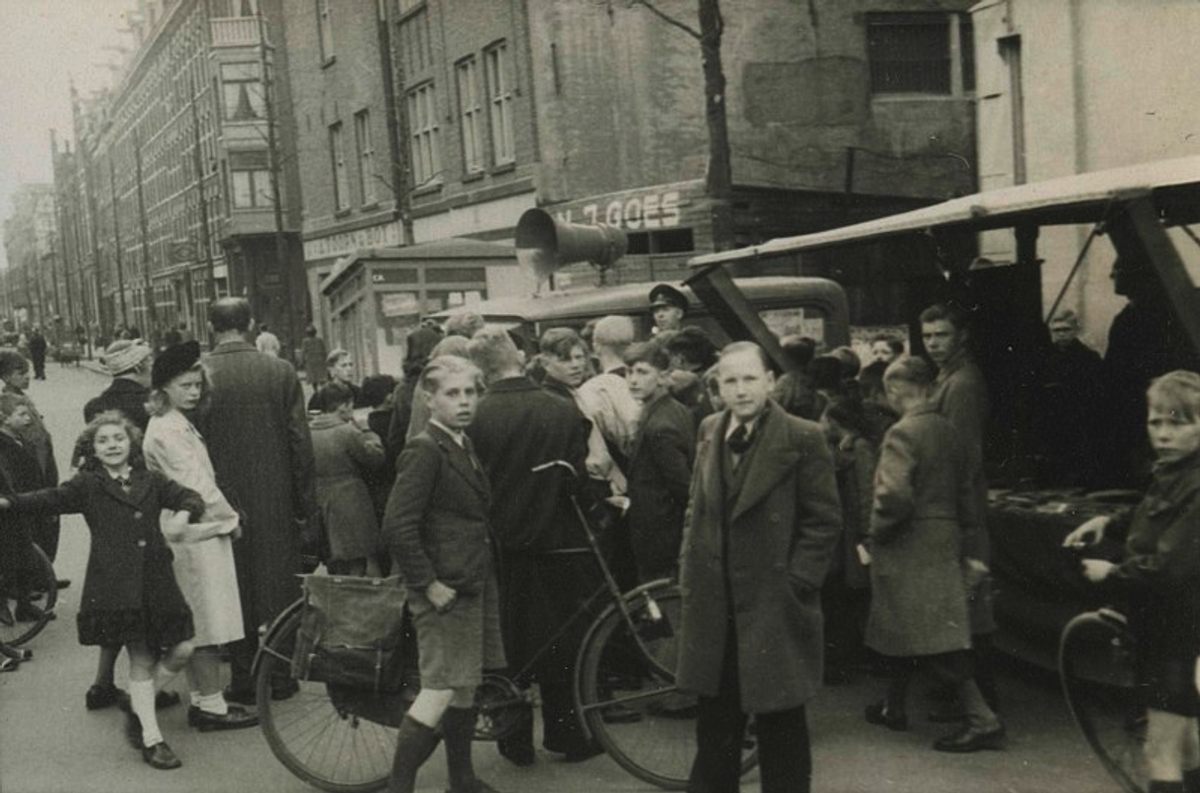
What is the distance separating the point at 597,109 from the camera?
23.8 meters

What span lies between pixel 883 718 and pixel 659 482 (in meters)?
1.51

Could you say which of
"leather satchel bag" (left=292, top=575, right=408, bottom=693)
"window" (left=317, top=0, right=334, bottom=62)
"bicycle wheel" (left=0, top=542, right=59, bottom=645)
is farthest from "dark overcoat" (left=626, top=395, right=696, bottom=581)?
"window" (left=317, top=0, right=334, bottom=62)

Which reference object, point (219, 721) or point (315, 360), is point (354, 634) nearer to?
point (219, 721)

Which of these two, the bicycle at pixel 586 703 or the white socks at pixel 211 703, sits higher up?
the bicycle at pixel 586 703

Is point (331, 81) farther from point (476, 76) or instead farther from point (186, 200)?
point (186, 200)

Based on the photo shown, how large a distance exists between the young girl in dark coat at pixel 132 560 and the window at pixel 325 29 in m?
30.5

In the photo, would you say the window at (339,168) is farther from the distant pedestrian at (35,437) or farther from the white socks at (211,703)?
the white socks at (211,703)

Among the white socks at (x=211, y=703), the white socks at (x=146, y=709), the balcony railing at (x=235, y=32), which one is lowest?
the white socks at (x=211, y=703)

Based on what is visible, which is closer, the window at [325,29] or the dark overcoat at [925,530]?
the dark overcoat at [925,530]

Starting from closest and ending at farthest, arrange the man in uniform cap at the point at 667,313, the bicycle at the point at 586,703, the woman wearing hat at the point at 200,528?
the bicycle at the point at 586,703 < the woman wearing hat at the point at 200,528 < the man in uniform cap at the point at 667,313

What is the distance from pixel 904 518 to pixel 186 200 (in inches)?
2263

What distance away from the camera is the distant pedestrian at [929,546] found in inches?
223

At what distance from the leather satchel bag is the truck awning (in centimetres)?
324

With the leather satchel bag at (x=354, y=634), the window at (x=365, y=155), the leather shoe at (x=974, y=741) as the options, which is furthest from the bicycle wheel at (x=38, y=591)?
the window at (x=365, y=155)
